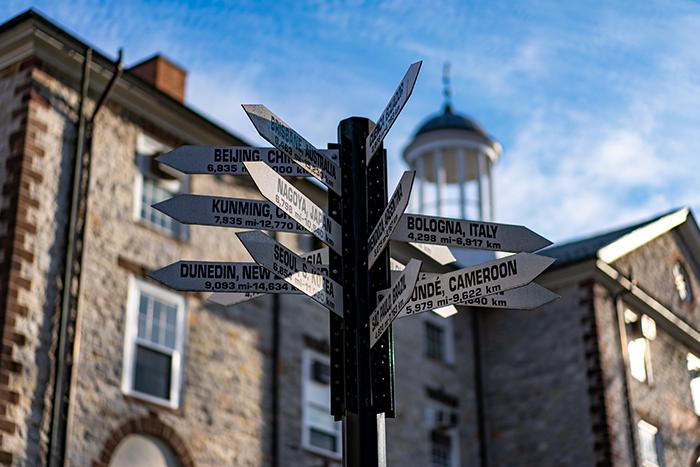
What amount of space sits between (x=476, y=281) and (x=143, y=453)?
12.2 metres

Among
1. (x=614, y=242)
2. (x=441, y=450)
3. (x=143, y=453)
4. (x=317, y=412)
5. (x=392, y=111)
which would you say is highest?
(x=614, y=242)

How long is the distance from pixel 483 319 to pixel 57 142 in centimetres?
1349

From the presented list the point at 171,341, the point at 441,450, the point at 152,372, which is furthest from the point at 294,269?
the point at 441,450

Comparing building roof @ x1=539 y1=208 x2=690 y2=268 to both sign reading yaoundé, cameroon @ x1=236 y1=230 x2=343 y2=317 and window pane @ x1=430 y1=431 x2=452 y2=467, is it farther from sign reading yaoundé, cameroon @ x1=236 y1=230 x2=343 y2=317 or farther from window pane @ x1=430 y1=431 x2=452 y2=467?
sign reading yaoundé, cameroon @ x1=236 y1=230 x2=343 y2=317

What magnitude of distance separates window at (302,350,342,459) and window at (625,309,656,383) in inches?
353

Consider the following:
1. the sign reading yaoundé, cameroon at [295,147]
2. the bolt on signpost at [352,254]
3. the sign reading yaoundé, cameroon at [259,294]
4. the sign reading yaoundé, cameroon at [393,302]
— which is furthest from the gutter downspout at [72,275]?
the sign reading yaoundé, cameroon at [393,302]

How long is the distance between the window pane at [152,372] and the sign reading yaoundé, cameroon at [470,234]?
38.1ft

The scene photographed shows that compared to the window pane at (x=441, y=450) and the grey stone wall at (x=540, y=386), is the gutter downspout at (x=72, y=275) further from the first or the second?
the grey stone wall at (x=540, y=386)

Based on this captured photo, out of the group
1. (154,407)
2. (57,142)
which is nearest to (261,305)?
(154,407)

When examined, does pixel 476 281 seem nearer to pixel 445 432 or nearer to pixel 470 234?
pixel 470 234

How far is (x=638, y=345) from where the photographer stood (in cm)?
2667

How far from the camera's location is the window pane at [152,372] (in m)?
16.8

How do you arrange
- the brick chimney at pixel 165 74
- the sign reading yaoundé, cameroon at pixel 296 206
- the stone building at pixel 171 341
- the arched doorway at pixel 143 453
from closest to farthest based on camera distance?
the sign reading yaoundé, cameroon at pixel 296 206, the stone building at pixel 171 341, the arched doorway at pixel 143 453, the brick chimney at pixel 165 74

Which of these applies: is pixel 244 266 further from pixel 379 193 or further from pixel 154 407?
pixel 154 407
